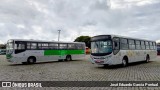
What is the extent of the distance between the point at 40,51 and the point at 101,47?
9.02 metres

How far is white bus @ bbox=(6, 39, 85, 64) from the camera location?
19406 millimetres

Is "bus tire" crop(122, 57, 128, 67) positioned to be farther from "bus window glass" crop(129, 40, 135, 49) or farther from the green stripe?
the green stripe

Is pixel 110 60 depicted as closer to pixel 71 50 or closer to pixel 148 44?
pixel 148 44

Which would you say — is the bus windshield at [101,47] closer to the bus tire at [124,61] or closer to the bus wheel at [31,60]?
the bus tire at [124,61]

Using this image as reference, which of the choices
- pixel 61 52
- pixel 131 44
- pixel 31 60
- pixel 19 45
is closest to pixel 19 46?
pixel 19 45

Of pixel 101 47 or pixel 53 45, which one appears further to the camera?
pixel 53 45

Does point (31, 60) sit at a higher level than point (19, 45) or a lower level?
lower

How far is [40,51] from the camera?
21.9 m

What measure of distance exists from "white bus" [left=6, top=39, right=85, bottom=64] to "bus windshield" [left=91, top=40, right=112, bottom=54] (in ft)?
26.4

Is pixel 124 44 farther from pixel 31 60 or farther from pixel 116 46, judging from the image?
pixel 31 60

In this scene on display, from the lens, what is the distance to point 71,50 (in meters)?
26.2

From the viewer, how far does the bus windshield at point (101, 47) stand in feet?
50.5

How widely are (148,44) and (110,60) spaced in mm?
9066

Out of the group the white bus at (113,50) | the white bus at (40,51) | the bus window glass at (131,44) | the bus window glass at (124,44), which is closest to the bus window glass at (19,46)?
the white bus at (40,51)
